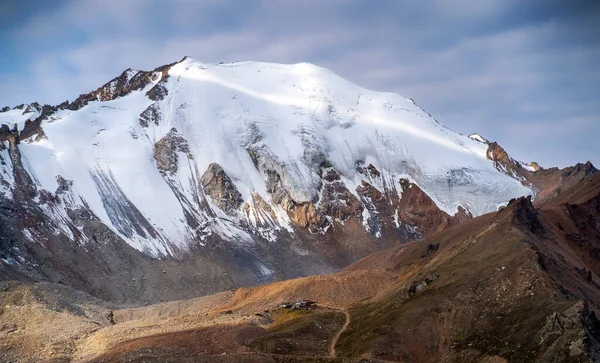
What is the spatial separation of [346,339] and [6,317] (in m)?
50.1

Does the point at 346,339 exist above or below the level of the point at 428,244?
below

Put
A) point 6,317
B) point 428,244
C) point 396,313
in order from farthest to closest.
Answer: point 428,244, point 6,317, point 396,313

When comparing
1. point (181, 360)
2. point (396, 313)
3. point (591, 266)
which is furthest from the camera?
point (591, 266)

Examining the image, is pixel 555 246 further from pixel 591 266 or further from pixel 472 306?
pixel 472 306

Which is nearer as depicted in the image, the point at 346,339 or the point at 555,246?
the point at 346,339

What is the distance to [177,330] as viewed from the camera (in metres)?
97.3

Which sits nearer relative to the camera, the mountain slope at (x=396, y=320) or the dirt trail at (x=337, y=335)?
the mountain slope at (x=396, y=320)

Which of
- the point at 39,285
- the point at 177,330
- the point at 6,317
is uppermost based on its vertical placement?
the point at 39,285

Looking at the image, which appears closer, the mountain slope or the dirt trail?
the mountain slope

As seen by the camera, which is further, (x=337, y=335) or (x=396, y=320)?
(x=337, y=335)

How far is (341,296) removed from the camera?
122312 millimetres

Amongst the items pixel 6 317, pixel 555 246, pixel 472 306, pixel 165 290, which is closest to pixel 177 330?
pixel 6 317

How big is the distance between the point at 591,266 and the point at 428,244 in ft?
122

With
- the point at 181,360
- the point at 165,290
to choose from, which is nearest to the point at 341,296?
the point at 181,360
